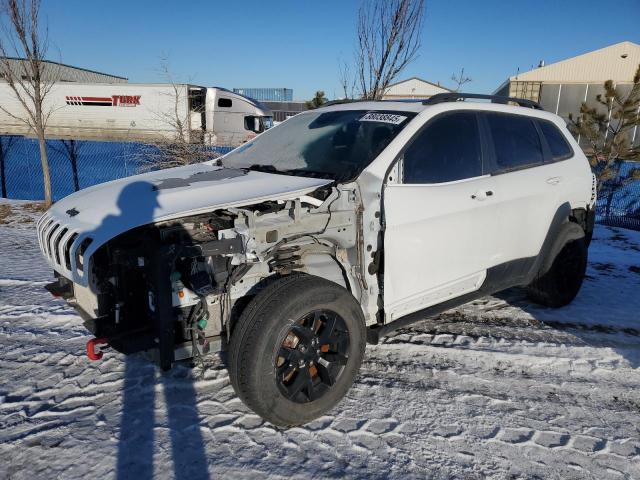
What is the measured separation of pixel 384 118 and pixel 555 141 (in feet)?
6.54

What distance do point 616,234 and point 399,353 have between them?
6863 millimetres

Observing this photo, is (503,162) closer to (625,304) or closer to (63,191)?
(625,304)

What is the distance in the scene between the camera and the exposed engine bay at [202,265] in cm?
243

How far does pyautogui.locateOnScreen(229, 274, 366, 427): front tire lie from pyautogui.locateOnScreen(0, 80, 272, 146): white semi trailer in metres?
16.9

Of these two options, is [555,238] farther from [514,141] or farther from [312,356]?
[312,356]

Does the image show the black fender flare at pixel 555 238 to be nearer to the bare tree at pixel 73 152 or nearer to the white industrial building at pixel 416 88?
the bare tree at pixel 73 152

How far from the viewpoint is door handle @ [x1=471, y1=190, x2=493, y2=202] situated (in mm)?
3426

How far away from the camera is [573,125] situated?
1602 centimetres

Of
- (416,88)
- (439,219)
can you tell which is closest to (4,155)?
(439,219)

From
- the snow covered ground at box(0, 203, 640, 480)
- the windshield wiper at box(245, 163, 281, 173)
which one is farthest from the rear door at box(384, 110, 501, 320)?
the windshield wiper at box(245, 163, 281, 173)

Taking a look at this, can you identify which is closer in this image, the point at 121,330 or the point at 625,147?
the point at 121,330

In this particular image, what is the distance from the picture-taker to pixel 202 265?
250 cm

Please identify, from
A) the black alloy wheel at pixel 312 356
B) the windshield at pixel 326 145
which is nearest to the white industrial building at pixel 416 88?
the windshield at pixel 326 145

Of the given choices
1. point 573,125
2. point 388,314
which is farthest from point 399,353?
point 573,125
